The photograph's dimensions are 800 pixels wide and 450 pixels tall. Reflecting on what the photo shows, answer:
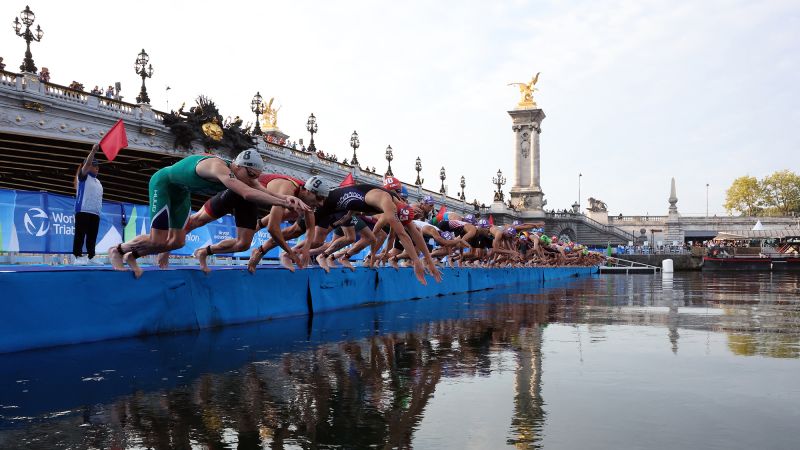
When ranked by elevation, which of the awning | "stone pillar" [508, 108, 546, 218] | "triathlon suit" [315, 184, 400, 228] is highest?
"stone pillar" [508, 108, 546, 218]

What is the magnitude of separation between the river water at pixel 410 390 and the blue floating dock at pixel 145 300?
0.20 m

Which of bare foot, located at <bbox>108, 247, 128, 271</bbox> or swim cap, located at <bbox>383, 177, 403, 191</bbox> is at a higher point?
swim cap, located at <bbox>383, 177, 403, 191</bbox>

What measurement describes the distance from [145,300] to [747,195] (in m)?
151

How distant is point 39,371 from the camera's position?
495 centimetres

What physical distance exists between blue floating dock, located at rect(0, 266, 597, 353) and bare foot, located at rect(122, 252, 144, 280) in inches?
2.6

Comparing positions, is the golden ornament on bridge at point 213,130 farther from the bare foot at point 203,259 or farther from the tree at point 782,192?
the tree at point 782,192

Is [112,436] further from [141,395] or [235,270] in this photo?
[235,270]

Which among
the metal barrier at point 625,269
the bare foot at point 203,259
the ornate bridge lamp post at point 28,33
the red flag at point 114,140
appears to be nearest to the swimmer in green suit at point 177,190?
the bare foot at point 203,259

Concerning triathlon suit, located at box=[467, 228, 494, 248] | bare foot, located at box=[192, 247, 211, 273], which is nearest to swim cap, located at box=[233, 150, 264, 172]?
bare foot, located at box=[192, 247, 211, 273]

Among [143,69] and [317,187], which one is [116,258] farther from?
[143,69]

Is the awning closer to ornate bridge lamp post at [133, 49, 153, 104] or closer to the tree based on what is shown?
the tree

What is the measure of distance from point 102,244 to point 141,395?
48.8 ft

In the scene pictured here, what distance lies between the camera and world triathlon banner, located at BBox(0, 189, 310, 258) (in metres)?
15.5

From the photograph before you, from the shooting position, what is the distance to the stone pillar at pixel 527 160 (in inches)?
4227
